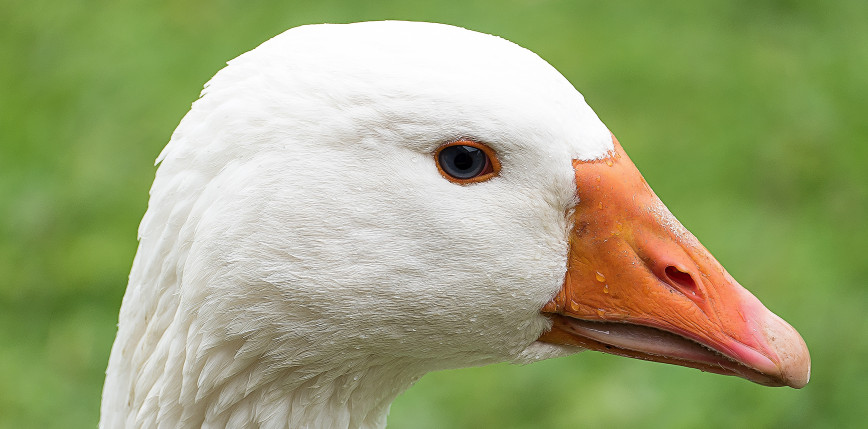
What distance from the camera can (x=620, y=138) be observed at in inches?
258

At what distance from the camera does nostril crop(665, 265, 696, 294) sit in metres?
2.33

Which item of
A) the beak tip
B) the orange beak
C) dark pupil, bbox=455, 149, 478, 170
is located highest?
dark pupil, bbox=455, 149, 478, 170

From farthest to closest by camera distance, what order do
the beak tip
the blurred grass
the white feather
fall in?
the blurred grass, the beak tip, the white feather

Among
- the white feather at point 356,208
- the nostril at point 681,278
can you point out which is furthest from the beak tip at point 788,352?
the white feather at point 356,208

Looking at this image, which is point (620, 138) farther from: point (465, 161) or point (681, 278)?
point (465, 161)

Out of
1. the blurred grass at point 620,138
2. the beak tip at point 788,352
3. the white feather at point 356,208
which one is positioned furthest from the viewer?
the blurred grass at point 620,138

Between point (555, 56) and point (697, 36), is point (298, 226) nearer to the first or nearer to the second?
point (555, 56)

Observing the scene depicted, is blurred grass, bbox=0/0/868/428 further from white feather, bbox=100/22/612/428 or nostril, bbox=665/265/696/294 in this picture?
white feather, bbox=100/22/612/428

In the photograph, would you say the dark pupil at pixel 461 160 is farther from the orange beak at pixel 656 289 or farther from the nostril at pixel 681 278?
the nostril at pixel 681 278

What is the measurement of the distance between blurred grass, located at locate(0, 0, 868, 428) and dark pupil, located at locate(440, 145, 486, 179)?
8.89 ft

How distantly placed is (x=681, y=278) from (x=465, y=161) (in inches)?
23.5

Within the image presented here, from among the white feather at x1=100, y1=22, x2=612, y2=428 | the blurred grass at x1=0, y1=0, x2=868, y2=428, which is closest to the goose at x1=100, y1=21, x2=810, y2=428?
the white feather at x1=100, y1=22, x2=612, y2=428

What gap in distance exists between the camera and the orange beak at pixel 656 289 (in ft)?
7.54

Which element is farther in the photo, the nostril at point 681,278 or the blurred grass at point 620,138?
the blurred grass at point 620,138
